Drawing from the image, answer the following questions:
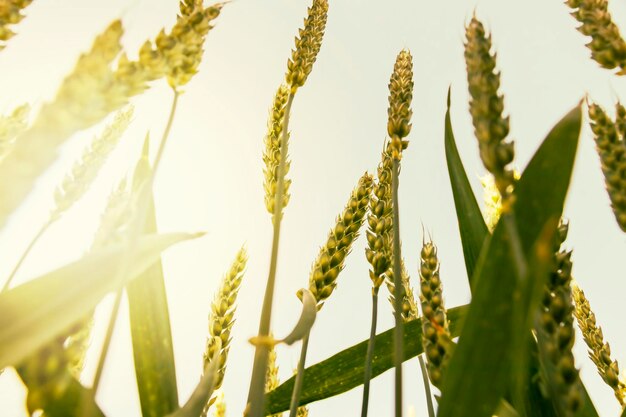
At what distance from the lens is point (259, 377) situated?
2.07ft

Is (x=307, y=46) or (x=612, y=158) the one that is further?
(x=307, y=46)

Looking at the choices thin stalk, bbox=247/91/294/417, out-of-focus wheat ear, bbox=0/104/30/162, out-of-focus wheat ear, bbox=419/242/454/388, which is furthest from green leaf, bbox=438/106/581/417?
out-of-focus wheat ear, bbox=0/104/30/162

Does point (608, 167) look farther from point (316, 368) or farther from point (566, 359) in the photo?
point (316, 368)

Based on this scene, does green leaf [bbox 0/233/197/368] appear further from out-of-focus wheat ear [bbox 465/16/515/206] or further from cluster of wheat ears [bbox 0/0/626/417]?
out-of-focus wheat ear [bbox 465/16/515/206]

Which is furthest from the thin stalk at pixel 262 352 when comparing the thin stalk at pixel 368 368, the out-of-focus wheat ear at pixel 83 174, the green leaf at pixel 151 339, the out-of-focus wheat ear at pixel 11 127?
the out-of-focus wheat ear at pixel 83 174

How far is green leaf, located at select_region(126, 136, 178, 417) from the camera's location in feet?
2.23

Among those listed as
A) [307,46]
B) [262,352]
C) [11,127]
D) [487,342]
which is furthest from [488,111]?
[11,127]

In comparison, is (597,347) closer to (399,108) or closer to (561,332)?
(399,108)

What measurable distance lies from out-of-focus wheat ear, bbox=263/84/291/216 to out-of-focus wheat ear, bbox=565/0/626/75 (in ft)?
1.83

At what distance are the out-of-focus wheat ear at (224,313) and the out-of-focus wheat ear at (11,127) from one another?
490mm

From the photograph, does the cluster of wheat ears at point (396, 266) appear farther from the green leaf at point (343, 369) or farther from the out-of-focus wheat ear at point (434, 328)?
the green leaf at point (343, 369)

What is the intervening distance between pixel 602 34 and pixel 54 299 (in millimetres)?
665

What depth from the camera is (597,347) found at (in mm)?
1377

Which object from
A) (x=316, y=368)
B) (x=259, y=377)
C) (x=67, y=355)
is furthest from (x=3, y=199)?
(x=316, y=368)
